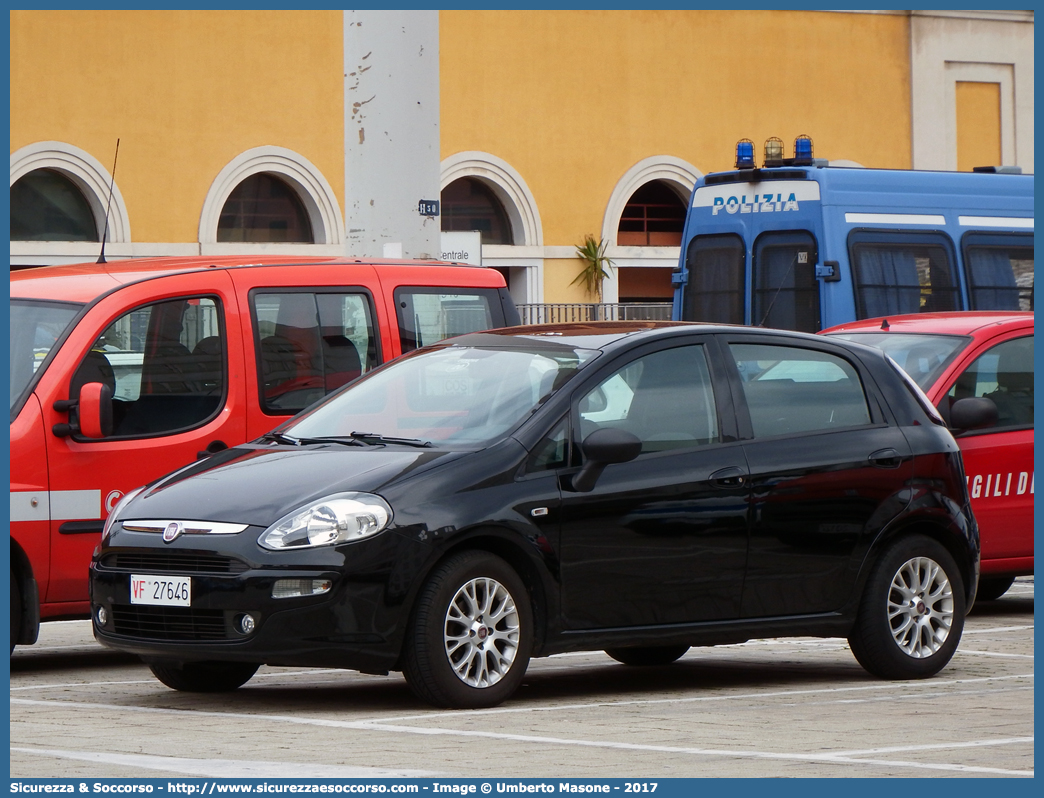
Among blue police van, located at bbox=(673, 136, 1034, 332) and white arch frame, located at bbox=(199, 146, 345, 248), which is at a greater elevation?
white arch frame, located at bbox=(199, 146, 345, 248)

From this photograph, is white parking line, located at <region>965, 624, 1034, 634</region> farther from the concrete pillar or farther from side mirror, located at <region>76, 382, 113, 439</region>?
the concrete pillar

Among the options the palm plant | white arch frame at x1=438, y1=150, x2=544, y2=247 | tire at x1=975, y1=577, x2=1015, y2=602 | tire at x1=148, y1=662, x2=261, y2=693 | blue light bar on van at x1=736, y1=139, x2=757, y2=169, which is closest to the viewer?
tire at x1=148, y1=662, x2=261, y2=693

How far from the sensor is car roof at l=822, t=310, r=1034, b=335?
39.1 feet

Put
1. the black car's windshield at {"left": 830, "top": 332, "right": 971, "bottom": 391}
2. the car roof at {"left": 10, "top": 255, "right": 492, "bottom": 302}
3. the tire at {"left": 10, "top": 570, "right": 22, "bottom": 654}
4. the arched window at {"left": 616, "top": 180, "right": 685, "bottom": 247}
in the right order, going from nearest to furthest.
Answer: the tire at {"left": 10, "top": 570, "right": 22, "bottom": 654}, the car roof at {"left": 10, "top": 255, "right": 492, "bottom": 302}, the black car's windshield at {"left": 830, "top": 332, "right": 971, "bottom": 391}, the arched window at {"left": 616, "top": 180, "right": 685, "bottom": 247}

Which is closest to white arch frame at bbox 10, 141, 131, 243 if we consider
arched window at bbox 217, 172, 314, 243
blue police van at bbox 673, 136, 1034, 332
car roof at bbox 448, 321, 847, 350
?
arched window at bbox 217, 172, 314, 243

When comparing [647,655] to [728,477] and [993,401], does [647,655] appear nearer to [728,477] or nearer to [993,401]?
[728,477]

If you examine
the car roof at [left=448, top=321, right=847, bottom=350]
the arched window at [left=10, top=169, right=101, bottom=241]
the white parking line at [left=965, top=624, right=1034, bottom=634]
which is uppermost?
the arched window at [left=10, top=169, right=101, bottom=241]

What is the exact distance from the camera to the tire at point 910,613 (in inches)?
355

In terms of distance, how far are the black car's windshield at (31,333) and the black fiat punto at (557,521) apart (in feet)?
4.94

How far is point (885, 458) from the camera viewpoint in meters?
9.07

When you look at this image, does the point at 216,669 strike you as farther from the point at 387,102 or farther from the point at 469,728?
the point at 387,102

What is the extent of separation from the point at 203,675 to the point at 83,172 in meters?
22.2

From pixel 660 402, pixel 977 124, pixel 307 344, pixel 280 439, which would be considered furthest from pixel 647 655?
pixel 977 124

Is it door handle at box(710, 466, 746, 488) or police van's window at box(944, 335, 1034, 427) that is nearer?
door handle at box(710, 466, 746, 488)
